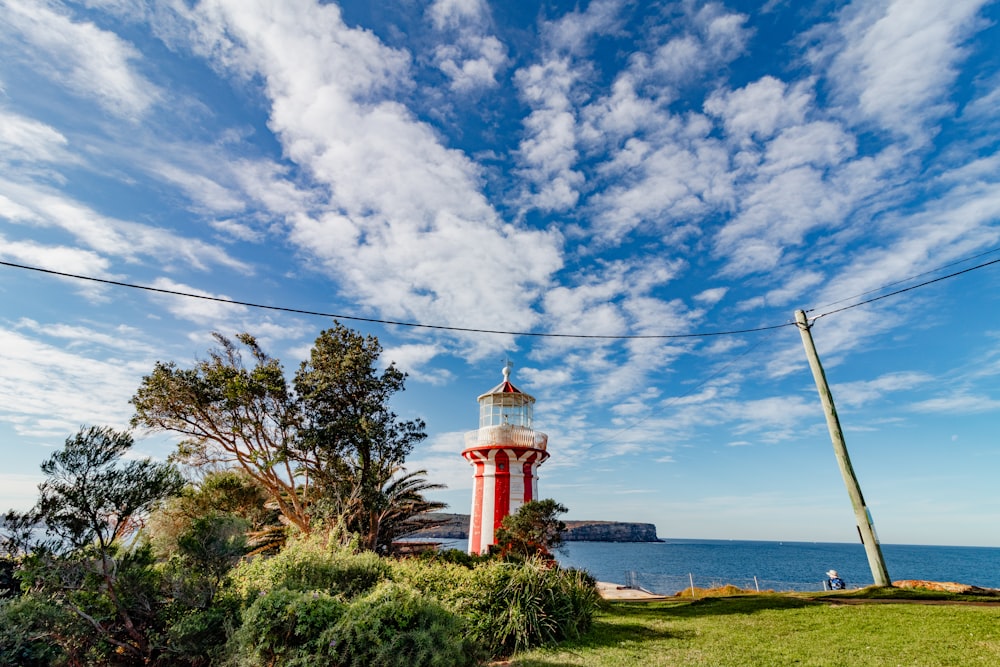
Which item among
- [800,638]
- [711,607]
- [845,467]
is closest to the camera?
[800,638]

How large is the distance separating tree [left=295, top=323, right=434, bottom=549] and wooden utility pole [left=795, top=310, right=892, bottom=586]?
14374mm

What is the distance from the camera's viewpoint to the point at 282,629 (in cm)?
716

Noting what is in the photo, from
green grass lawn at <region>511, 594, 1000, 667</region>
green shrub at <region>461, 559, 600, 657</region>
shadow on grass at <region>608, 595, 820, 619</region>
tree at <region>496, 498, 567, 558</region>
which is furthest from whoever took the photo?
tree at <region>496, 498, 567, 558</region>

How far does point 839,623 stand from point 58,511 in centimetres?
1486

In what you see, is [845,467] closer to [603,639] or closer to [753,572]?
[603,639]

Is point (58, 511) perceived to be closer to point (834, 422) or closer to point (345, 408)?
point (345, 408)

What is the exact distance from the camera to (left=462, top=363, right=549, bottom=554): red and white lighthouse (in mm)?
19406

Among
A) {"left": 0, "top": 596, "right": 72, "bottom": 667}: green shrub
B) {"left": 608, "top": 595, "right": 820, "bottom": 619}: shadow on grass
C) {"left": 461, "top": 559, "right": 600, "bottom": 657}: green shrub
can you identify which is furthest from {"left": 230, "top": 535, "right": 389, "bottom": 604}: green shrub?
{"left": 608, "top": 595, "right": 820, "bottom": 619}: shadow on grass

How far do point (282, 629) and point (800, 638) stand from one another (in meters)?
9.14

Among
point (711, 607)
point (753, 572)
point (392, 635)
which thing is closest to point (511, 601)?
point (392, 635)

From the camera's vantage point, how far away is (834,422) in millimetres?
12242

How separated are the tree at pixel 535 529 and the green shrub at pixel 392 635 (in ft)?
26.5

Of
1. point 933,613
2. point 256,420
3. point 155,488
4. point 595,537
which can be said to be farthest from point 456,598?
point 595,537

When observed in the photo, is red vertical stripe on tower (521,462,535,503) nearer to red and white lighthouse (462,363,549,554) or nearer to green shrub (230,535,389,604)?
red and white lighthouse (462,363,549,554)
